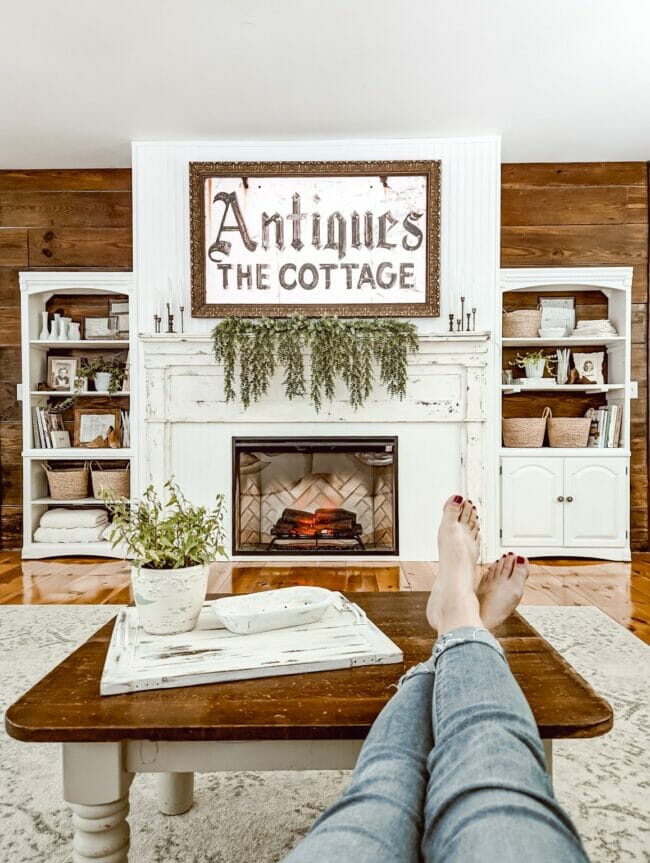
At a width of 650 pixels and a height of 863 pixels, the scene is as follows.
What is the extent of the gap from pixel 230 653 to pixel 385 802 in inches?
19.5

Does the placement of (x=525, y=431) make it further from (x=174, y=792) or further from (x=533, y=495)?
(x=174, y=792)

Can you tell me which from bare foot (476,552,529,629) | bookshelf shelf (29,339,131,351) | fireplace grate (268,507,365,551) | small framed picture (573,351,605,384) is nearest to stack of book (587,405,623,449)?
small framed picture (573,351,605,384)

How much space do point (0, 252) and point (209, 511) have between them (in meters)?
2.27

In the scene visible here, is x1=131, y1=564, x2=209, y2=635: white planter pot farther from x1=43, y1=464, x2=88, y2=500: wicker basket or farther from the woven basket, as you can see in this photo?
the woven basket

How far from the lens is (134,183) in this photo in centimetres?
388

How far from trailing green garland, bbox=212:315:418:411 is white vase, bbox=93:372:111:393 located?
0.85m

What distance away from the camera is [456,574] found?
4.30 feet

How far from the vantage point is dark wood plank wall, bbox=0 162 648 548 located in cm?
411

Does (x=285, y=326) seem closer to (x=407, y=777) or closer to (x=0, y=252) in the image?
(x=0, y=252)

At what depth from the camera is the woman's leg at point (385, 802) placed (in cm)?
58

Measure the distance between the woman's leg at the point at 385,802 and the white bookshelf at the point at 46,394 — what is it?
11.1 ft

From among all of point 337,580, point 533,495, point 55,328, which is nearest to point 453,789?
point 337,580

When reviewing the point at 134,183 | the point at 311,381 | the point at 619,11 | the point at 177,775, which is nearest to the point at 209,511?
the point at 311,381

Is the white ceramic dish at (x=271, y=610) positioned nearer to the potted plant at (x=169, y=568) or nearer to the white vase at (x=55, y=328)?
the potted plant at (x=169, y=568)
